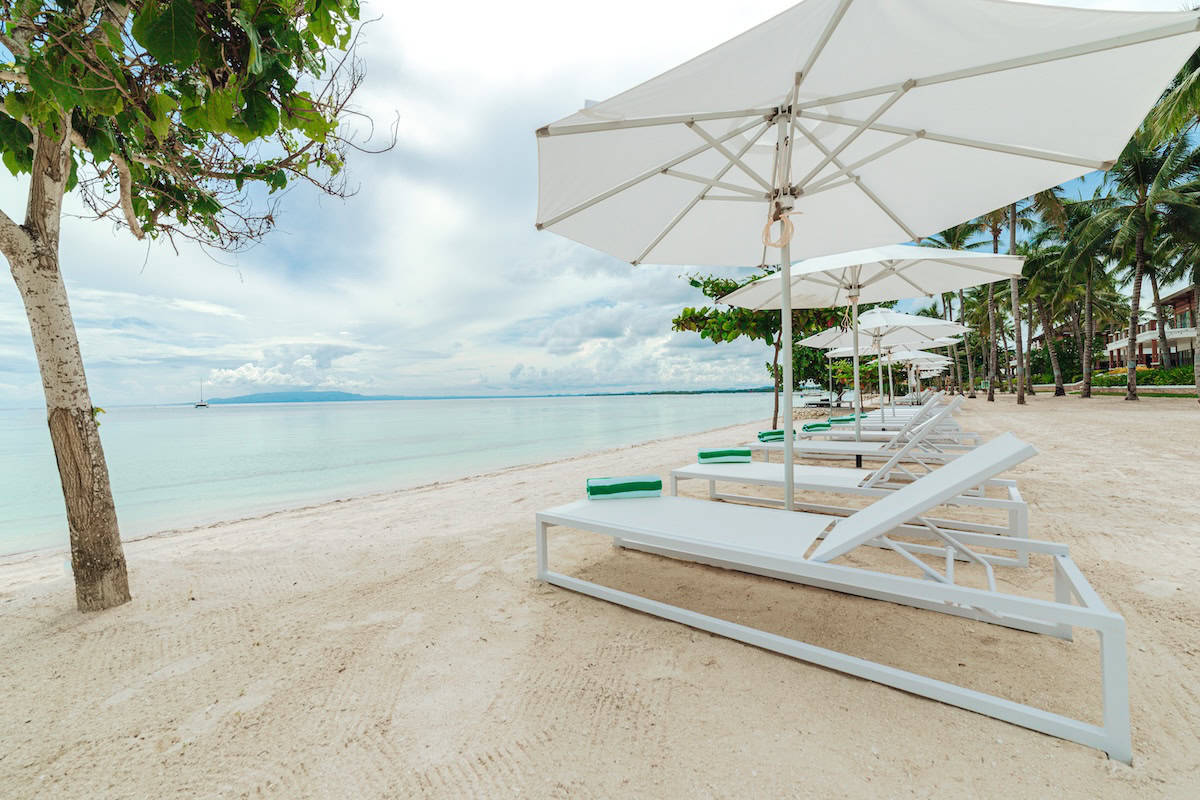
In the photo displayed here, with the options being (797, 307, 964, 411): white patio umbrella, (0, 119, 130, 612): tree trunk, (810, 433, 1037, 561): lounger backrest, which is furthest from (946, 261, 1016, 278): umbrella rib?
(0, 119, 130, 612): tree trunk

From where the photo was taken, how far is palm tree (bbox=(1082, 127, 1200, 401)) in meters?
16.3

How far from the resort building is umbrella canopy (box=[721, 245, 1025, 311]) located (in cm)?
3803

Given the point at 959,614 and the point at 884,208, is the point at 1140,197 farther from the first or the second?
the point at 959,614

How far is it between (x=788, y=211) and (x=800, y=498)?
10.5 feet

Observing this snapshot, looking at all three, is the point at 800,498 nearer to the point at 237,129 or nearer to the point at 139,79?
the point at 237,129

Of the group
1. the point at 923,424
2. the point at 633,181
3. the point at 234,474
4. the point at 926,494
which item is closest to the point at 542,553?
the point at 926,494

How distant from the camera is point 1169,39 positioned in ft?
6.53

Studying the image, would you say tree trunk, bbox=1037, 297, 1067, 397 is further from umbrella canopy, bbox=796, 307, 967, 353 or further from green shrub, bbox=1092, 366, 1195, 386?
umbrella canopy, bbox=796, 307, 967, 353

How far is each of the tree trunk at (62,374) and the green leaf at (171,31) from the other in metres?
1.68

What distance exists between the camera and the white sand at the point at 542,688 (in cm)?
154

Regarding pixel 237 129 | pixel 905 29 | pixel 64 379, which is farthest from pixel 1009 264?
pixel 64 379

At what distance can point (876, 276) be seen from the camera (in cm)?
565

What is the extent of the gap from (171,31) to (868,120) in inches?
117

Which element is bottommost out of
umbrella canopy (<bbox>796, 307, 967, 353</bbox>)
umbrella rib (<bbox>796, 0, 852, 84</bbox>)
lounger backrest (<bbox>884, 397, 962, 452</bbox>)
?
lounger backrest (<bbox>884, 397, 962, 452</bbox>)
